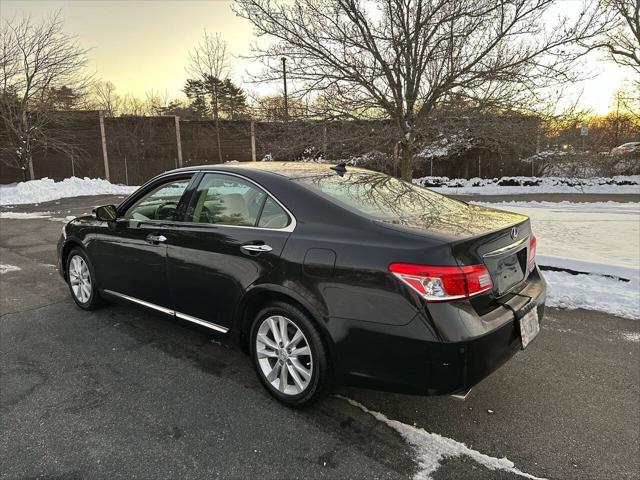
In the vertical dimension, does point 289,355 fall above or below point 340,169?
below

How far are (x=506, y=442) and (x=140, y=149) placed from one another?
28798 mm

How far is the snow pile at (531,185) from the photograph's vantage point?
16953 millimetres

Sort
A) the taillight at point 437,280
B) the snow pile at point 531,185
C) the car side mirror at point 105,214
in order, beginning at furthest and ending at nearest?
1. the snow pile at point 531,185
2. the car side mirror at point 105,214
3. the taillight at point 437,280

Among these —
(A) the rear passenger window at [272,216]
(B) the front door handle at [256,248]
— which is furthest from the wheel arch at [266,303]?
(A) the rear passenger window at [272,216]

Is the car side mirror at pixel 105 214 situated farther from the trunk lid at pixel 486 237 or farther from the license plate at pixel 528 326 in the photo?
the license plate at pixel 528 326

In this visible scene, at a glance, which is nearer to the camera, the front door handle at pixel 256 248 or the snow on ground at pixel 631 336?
the front door handle at pixel 256 248

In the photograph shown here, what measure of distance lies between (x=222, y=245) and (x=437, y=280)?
154 cm

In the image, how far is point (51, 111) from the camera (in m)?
22.3

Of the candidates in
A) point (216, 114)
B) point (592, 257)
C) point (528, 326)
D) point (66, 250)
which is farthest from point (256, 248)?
point (216, 114)

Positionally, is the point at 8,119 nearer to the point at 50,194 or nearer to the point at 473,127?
the point at 50,194

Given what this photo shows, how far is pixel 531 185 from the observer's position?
→ 19125 millimetres

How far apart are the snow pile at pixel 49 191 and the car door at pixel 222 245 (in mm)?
16204

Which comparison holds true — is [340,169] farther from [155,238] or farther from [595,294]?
[595,294]

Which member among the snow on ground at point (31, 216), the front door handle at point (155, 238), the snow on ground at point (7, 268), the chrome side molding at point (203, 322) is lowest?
the snow on ground at point (7, 268)
